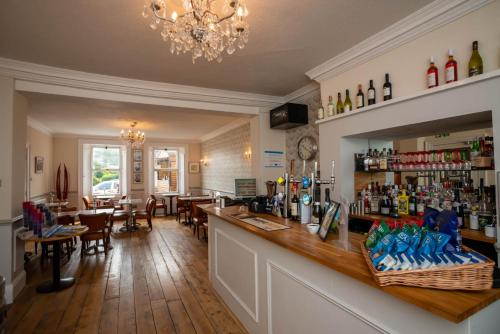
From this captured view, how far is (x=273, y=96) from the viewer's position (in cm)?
472

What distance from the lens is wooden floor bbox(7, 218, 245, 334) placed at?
2.55 meters

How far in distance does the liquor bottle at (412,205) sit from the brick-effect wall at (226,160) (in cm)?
388

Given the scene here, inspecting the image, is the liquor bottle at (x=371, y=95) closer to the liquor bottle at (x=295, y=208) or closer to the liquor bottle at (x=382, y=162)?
the liquor bottle at (x=382, y=162)

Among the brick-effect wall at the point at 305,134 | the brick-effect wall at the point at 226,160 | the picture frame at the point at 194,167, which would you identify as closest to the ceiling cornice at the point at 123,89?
the brick-effect wall at the point at 305,134

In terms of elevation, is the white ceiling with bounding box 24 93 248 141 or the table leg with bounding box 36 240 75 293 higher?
the white ceiling with bounding box 24 93 248 141

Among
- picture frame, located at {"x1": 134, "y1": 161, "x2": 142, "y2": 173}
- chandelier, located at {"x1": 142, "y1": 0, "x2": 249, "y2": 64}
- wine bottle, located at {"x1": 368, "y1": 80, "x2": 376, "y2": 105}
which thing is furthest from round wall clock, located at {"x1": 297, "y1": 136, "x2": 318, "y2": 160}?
picture frame, located at {"x1": 134, "y1": 161, "x2": 142, "y2": 173}

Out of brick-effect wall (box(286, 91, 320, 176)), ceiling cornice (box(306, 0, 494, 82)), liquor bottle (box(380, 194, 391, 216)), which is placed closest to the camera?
ceiling cornice (box(306, 0, 494, 82))

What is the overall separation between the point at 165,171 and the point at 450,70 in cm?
914

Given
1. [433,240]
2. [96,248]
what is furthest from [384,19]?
[96,248]

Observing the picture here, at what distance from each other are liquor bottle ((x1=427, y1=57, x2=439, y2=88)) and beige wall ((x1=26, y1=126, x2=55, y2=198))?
774 centimetres

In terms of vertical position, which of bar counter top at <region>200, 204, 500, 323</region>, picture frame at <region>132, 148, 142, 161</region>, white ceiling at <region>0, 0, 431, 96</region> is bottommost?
bar counter top at <region>200, 204, 500, 323</region>

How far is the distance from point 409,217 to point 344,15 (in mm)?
2123

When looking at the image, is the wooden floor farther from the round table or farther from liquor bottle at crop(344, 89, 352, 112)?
liquor bottle at crop(344, 89, 352, 112)

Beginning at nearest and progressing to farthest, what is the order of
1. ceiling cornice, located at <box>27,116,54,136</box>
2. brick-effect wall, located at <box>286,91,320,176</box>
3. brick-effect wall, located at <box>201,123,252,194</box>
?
1. brick-effect wall, located at <box>286,91,320,176</box>
2. ceiling cornice, located at <box>27,116,54,136</box>
3. brick-effect wall, located at <box>201,123,252,194</box>
